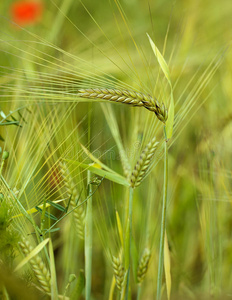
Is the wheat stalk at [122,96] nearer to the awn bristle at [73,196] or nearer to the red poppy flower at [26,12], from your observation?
the awn bristle at [73,196]

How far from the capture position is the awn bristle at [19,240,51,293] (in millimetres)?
419

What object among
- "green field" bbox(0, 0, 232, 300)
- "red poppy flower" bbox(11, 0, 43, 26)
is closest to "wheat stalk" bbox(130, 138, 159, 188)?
"green field" bbox(0, 0, 232, 300)

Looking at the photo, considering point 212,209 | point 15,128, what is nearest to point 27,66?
point 15,128

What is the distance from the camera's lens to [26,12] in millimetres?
550

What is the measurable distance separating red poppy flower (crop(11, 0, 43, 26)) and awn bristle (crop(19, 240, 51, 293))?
13.8 inches

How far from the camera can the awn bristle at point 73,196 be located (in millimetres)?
447

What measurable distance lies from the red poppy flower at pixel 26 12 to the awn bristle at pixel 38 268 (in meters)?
0.35

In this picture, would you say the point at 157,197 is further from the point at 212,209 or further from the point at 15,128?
the point at 15,128

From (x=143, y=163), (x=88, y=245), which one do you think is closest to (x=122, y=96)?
(x=143, y=163)

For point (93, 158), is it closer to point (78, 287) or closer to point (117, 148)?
point (117, 148)

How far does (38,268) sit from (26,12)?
1.35ft

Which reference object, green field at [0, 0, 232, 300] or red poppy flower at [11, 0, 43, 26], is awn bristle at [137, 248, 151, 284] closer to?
green field at [0, 0, 232, 300]

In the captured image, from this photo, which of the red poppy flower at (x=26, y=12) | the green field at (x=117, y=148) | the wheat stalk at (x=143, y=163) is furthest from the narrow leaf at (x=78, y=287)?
the red poppy flower at (x=26, y=12)

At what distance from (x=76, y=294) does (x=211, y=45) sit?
440 millimetres
